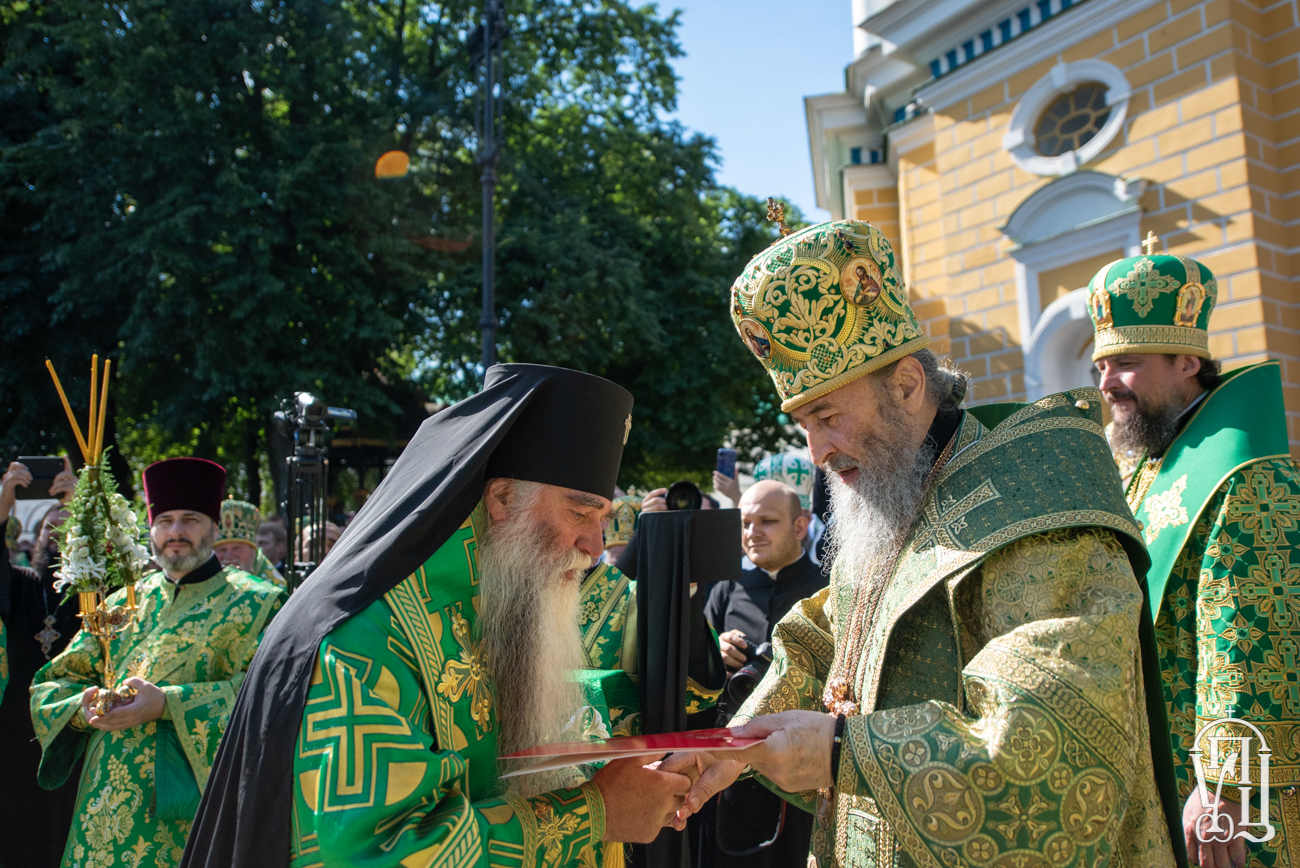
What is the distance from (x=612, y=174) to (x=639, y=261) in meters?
2.87

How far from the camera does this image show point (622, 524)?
5824 mm

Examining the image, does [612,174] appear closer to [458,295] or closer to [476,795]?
[458,295]

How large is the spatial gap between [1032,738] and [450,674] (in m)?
1.22

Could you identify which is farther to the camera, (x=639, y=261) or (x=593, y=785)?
(x=639, y=261)

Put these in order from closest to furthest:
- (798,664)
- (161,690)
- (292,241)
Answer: (798,664), (161,690), (292,241)

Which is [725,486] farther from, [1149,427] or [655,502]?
[1149,427]

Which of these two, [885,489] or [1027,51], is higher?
[1027,51]

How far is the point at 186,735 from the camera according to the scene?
13.0 feet

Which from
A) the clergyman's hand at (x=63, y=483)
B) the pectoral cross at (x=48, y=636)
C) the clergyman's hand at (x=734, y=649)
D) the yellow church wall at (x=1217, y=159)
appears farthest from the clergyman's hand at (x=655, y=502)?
the yellow church wall at (x=1217, y=159)

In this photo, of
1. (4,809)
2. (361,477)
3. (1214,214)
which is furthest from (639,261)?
(4,809)

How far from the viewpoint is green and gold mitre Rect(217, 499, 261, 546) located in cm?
629

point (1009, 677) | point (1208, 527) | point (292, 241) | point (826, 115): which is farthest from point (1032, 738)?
point (292, 241)

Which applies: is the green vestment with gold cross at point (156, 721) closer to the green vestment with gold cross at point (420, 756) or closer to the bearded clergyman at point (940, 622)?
the green vestment with gold cross at point (420, 756)

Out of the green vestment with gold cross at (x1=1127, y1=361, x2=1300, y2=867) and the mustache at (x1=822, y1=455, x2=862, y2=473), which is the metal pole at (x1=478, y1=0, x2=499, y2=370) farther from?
the mustache at (x1=822, y1=455, x2=862, y2=473)
